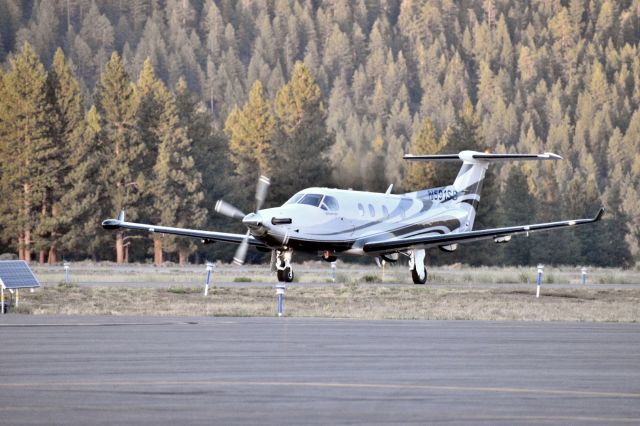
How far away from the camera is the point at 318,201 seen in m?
42.8

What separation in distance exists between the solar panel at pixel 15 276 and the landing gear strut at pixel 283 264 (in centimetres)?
1204

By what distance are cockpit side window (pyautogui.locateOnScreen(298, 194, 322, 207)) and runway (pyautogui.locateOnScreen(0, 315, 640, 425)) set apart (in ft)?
59.0

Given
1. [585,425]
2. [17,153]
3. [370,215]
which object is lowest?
[585,425]

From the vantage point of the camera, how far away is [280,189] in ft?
312

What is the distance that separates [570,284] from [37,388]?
1438 inches

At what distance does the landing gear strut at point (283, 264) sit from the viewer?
42375 millimetres

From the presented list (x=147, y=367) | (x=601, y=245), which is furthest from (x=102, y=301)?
(x=601, y=245)

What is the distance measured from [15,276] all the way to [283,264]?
44.3 feet

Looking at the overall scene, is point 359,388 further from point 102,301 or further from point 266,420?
point 102,301

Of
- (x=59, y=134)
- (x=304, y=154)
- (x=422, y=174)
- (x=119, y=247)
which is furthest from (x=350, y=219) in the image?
(x=422, y=174)

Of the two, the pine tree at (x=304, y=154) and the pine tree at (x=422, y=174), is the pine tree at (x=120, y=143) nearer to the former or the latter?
the pine tree at (x=304, y=154)

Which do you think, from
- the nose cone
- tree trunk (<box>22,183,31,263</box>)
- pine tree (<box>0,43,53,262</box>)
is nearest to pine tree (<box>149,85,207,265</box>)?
pine tree (<box>0,43,53,262</box>)

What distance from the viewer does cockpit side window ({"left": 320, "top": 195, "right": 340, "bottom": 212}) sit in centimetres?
4288

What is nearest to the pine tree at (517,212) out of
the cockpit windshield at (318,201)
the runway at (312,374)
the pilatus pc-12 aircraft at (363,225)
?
the pilatus pc-12 aircraft at (363,225)
